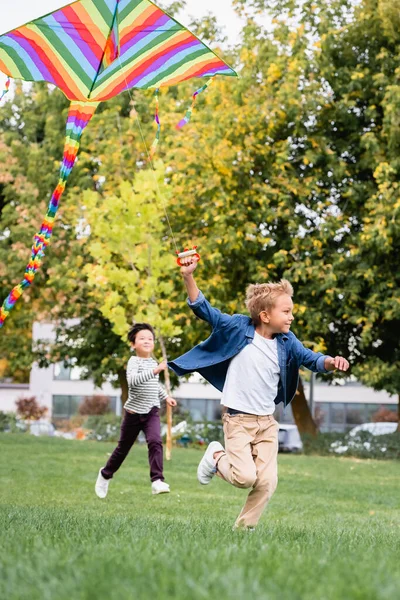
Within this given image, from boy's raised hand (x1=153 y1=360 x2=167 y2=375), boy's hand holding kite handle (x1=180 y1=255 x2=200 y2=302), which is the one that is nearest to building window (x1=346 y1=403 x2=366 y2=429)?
boy's raised hand (x1=153 y1=360 x2=167 y2=375)

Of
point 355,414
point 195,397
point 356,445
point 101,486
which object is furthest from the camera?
point 195,397

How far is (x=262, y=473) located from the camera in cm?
671

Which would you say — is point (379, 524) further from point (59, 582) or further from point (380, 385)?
point (380, 385)

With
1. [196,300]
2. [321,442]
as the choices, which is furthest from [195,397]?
[196,300]

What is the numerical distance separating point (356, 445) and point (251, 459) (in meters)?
19.7

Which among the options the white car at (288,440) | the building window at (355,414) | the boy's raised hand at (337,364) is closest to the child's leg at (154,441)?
the boy's raised hand at (337,364)

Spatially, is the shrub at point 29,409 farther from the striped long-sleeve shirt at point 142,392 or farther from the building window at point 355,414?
the striped long-sleeve shirt at point 142,392

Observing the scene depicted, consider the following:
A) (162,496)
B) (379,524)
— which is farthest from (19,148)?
(379,524)

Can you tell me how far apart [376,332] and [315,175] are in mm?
4508

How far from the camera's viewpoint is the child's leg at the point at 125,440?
1015cm

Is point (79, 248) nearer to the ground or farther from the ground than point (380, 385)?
farther from the ground

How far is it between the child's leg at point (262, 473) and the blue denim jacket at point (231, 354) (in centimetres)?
32

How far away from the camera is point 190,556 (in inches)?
158

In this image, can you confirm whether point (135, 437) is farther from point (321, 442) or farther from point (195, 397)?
point (195, 397)
